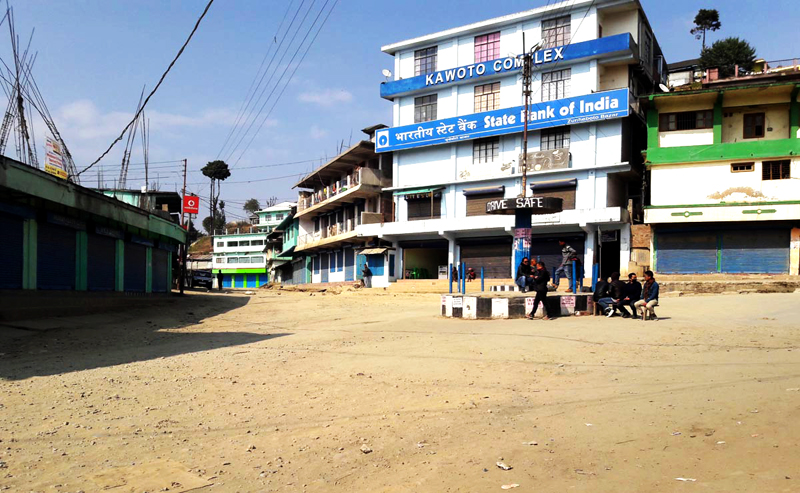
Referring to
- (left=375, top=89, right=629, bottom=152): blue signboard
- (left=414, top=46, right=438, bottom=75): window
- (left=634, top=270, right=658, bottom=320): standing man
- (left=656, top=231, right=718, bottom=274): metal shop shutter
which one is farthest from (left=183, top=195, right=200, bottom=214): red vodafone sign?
(left=634, top=270, right=658, bottom=320): standing man

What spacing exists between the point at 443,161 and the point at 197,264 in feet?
210

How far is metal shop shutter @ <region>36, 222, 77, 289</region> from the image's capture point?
17.2 metres

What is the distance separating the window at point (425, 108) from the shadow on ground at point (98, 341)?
2521cm

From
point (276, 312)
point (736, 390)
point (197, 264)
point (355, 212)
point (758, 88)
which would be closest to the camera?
point (736, 390)

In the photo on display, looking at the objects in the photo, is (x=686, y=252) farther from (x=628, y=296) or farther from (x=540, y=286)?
(x=540, y=286)

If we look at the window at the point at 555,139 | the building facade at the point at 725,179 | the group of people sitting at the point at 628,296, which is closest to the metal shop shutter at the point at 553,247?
the building facade at the point at 725,179

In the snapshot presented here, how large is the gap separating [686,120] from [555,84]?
24.7ft

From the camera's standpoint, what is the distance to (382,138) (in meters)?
41.6

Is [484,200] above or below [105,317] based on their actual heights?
above

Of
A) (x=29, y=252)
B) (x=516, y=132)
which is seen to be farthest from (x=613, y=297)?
(x=516, y=132)

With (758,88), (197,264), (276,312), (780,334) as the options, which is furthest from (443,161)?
(197,264)

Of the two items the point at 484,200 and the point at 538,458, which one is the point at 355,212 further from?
the point at 538,458

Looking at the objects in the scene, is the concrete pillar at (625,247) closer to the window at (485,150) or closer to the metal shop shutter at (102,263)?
the window at (485,150)

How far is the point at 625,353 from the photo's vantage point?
1043 centimetres
